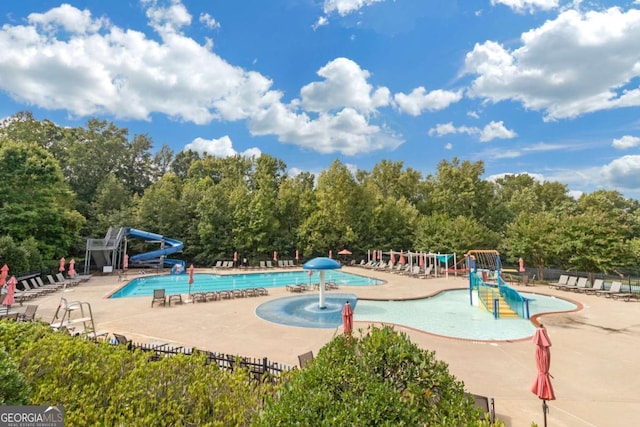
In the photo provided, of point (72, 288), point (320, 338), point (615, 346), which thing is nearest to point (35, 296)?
point (72, 288)

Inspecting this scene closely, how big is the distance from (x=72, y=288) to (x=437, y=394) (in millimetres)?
21370

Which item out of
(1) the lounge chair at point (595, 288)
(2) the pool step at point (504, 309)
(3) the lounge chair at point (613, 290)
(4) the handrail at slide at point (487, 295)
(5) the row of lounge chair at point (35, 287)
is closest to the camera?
(2) the pool step at point (504, 309)

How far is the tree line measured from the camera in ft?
71.9

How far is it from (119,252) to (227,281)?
35.6ft

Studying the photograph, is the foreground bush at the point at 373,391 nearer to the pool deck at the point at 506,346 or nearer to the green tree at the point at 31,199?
the pool deck at the point at 506,346

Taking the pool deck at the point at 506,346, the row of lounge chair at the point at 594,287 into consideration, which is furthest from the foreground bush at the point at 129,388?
the row of lounge chair at the point at 594,287

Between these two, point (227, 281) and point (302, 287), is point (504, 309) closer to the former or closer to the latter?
point (302, 287)

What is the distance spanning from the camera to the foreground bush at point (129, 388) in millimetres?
3375

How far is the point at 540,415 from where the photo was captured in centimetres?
532

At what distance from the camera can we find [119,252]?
27547 mm

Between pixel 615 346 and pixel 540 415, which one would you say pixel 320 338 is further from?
pixel 615 346

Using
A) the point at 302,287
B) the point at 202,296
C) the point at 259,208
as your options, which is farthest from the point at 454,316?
the point at 259,208

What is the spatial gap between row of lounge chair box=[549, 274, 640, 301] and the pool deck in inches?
39.0

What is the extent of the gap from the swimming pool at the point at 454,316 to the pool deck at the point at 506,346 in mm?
939
